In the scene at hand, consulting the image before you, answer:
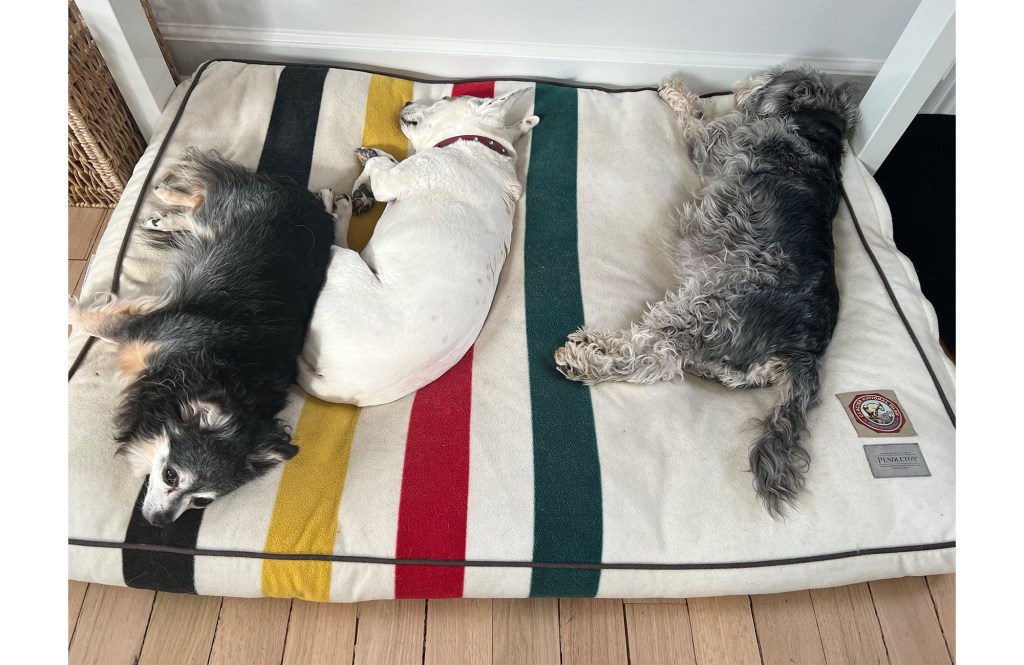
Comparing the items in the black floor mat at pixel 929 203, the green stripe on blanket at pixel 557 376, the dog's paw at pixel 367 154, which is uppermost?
the dog's paw at pixel 367 154

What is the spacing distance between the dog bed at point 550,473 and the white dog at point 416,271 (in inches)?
4.6

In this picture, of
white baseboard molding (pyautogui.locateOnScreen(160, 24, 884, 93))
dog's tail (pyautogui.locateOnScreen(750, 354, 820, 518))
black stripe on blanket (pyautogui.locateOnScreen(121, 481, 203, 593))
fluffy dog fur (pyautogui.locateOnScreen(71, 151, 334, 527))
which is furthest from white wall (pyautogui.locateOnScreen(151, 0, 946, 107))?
black stripe on blanket (pyautogui.locateOnScreen(121, 481, 203, 593))

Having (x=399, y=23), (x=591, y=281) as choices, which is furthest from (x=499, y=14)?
(x=591, y=281)

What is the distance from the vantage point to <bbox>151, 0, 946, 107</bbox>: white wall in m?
2.56

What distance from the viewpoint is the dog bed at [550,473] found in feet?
5.32

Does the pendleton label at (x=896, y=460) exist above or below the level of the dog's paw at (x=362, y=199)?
below

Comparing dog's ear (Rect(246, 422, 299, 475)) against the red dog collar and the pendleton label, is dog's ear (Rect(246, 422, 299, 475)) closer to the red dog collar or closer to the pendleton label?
the red dog collar

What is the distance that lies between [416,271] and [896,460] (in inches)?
59.7

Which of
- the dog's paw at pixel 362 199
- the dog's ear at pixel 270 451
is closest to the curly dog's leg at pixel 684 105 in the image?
the dog's paw at pixel 362 199

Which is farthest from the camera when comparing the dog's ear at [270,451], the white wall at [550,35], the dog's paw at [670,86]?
the dog's paw at [670,86]

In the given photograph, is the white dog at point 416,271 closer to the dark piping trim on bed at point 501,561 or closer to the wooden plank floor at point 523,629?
the dark piping trim on bed at point 501,561

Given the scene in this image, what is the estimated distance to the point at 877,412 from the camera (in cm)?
189

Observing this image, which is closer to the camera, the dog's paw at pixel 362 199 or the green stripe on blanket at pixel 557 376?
the green stripe on blanket at pixel 557 376

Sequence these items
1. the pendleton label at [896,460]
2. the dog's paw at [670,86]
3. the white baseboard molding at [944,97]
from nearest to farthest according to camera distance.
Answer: the pendleton label at [896,460] → the dog's paw at [670,86] → the white baseboard molding at [944,97]
